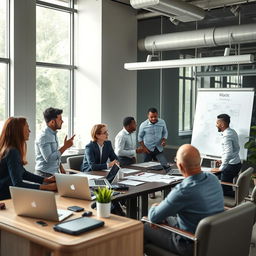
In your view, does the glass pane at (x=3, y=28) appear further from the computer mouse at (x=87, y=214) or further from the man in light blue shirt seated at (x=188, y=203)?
the man in light blue shirt seated at (x=188, y=203)

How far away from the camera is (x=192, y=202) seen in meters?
2.73

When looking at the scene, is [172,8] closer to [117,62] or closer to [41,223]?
[117,62]

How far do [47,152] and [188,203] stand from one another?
87.5 inches

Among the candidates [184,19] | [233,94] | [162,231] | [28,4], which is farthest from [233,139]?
[28,4]

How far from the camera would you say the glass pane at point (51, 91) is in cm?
662

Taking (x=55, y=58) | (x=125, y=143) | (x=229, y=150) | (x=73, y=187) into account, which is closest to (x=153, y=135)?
(x=125, y=143)

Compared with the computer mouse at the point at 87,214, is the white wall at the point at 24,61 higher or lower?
higher

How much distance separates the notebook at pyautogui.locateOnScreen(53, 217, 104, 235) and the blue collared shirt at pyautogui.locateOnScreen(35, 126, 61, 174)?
1.99 meters

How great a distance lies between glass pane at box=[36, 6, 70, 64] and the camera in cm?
662

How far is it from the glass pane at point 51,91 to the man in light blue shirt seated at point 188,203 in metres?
3.94

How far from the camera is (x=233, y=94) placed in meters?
6.40

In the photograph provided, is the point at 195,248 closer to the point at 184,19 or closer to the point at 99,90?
the point at 184,19

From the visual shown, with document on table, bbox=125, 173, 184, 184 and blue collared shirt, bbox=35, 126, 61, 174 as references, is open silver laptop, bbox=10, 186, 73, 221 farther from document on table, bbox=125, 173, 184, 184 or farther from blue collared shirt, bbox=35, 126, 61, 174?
blue collared shirt, bbox=35, 126, 61, 174

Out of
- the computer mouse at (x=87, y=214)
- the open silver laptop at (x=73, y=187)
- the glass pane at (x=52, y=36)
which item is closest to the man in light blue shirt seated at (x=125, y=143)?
the glass pane at (x=52, y=36)
